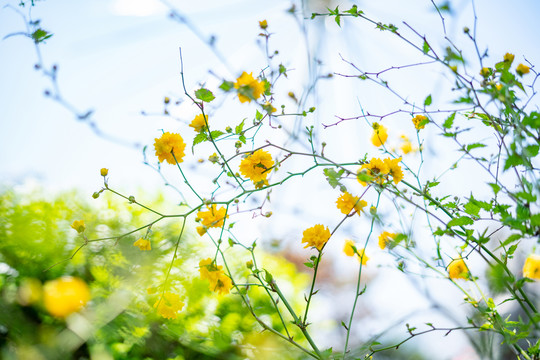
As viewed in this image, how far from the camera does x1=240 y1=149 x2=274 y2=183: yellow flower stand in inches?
24.2

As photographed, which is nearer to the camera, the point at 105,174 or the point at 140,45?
the point at 105,174

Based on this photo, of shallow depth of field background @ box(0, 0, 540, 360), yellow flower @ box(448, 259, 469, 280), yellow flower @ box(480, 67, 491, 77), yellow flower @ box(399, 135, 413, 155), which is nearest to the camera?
yellow flower @ box(480, 67, 491, 77)

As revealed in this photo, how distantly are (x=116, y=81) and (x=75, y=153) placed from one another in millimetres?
262

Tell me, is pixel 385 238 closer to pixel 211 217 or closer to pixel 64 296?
pixel 211 217

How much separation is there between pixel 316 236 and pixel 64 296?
609 millimetres

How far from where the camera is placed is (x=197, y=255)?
3.30 feet

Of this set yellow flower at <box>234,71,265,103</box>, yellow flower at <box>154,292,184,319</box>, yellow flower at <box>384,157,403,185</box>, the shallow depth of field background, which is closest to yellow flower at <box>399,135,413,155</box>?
the shallow depth of field background

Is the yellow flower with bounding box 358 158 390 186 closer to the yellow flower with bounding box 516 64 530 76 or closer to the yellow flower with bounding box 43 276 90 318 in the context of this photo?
the yellow flower with bounding box 516 64 530 76

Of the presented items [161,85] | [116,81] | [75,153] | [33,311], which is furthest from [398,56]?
[33,311]

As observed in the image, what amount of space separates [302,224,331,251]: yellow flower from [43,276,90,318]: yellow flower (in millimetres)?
576

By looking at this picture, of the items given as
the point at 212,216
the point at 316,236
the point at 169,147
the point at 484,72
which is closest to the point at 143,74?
the point at 169,147

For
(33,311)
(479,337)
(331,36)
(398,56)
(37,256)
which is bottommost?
(479,337)

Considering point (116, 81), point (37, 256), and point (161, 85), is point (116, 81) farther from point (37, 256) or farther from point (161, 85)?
point (37, 256)

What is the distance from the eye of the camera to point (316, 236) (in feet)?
1.86
